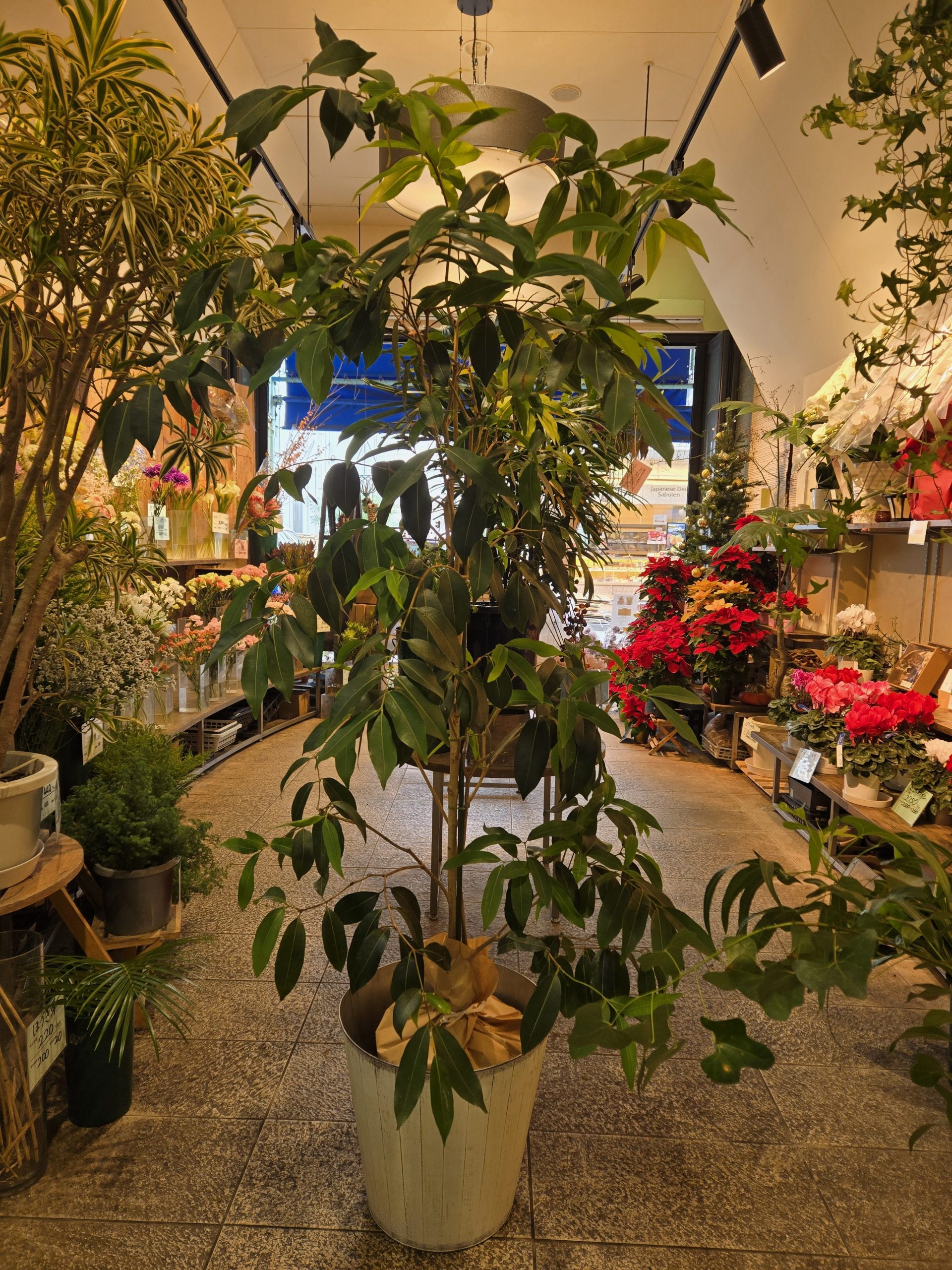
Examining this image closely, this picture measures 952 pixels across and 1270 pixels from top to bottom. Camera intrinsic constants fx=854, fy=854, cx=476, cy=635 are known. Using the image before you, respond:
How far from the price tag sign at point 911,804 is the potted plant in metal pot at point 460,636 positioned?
1584 mm

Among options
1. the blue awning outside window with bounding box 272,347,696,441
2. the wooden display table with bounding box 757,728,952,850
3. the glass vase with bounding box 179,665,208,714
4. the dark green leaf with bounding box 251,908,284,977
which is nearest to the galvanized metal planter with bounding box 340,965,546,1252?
the dark green leaf with bounding box 251,908,284,977

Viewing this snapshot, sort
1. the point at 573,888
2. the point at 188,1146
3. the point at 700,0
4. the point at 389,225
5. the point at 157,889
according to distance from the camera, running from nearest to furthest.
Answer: the point at 573,888, the point at 188,1146, the point at 157,889, the point at 700,0, the point at 389,225

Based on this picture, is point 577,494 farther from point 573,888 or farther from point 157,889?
point 157,889

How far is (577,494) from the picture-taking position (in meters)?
1.91

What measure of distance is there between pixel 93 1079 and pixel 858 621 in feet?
10.9

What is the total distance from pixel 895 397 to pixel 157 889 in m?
2.91

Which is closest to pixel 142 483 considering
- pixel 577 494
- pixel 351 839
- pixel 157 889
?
pixel 351 839

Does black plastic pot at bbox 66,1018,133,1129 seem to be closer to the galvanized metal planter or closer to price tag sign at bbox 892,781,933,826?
the galvanized metal planter

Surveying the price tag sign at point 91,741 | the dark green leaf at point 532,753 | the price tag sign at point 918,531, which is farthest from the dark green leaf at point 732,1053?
the price tag sign at point 918,531

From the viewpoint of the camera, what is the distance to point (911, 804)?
2678 millimetres

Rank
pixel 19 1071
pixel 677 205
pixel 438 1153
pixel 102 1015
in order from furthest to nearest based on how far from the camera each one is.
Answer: pixel 677 205
pixel 102 1015
pixel 19 1071
pixel 438 1153

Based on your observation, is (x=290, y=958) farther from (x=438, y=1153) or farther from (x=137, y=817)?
(x=137, y=817)

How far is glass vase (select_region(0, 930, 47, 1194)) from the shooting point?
1.55m

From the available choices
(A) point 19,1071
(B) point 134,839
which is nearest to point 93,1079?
(A) point 19,1071
